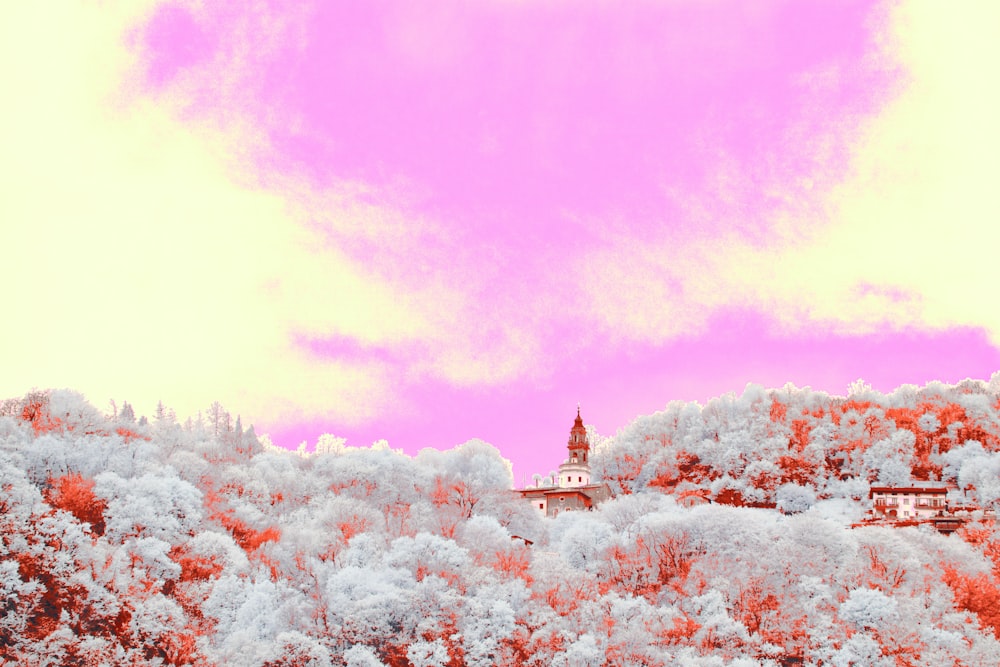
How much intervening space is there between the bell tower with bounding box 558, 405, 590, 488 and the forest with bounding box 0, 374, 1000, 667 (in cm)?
1088

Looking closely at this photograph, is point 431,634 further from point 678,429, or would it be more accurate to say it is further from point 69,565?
point 678,429

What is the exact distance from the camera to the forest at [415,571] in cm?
7350

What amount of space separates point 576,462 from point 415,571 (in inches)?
2206

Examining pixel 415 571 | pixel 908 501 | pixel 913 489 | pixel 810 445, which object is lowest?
pixel 415 571

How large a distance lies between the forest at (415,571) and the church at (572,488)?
22.4ft

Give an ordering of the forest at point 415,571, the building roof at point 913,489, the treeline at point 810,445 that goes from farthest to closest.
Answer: the treeline at point 810,445 → the building roof at point 913,489 → the forest at point 415,571

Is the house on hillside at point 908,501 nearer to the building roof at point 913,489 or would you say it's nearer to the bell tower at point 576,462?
the building roof at point 913,489

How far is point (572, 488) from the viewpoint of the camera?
13150 centimetres

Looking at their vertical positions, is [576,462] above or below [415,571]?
above

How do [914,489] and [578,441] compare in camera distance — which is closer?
[914,489]

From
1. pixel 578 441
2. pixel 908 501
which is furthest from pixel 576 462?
pixel 908 501

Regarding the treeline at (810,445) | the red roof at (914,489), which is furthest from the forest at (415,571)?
the treeline at (810,445)

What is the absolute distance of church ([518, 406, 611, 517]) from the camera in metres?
130

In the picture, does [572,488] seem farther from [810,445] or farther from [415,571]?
[415,571]
